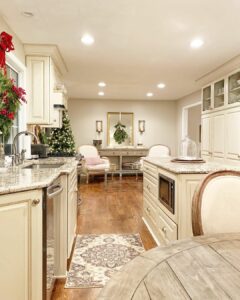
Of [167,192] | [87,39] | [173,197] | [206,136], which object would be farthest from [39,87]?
[206,136]

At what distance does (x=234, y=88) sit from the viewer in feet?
14.1

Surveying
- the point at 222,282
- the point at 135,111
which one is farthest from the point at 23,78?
the point at 135,111

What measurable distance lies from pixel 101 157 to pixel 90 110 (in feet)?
5.29

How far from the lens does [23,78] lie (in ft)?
11.6

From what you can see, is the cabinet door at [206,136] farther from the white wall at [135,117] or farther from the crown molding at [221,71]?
the white wall at [135,117]

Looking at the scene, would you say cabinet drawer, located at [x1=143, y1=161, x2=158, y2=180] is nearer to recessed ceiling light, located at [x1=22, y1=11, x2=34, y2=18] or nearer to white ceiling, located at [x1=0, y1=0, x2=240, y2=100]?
white ceiling, located at [x1=0, y1=0, x2=240, y2=100]

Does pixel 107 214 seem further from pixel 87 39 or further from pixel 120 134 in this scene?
pixel 120 134

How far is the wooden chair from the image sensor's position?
1.23 metres

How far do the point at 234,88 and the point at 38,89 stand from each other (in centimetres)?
311

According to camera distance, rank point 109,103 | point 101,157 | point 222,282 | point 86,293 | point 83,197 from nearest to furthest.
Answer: point 222,282
point 86,293
point 83,197
point 101,157
point 109,103

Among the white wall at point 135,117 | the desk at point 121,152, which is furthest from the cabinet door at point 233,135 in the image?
the white wall at point 135,117

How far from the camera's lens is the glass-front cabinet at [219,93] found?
15.4ft

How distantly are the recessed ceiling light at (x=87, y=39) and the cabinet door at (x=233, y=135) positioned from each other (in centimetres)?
248

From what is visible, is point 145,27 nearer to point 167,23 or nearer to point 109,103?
point 167,23
